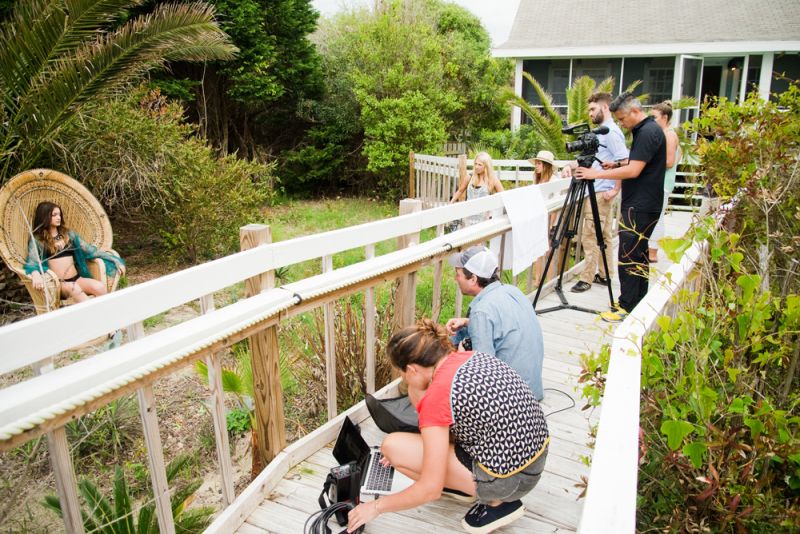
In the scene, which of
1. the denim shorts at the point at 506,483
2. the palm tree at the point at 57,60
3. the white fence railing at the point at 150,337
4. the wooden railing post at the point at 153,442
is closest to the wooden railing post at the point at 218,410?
the white fence railing at the point at 150,337

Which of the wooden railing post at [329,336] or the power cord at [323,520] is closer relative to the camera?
the power cord at [323,520]

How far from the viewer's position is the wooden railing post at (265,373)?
2277 millimetres

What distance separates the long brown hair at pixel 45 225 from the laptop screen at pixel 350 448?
3.99m

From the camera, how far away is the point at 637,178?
164 inches

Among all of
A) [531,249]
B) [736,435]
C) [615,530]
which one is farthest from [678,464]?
[531,249]

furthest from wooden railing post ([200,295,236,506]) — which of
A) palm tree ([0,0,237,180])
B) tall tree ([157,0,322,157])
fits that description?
tall tree ([157,0,322,157])

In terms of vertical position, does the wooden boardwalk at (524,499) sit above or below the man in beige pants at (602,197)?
below

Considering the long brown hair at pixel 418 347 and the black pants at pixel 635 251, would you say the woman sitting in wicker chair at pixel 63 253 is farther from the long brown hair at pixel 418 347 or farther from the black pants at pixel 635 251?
the black pants at pixel 635 251

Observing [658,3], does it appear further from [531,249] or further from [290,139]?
[531,249]

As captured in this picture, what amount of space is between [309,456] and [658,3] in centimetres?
1707

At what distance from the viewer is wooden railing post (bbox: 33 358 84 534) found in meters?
1.48

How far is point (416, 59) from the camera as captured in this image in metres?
13.4

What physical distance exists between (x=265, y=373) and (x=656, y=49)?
14.6 meters

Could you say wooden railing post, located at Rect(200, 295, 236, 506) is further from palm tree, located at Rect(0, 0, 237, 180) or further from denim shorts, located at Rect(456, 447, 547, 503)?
palm tree, located at Rect(0, 0, 237, 180)
